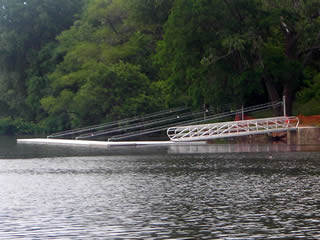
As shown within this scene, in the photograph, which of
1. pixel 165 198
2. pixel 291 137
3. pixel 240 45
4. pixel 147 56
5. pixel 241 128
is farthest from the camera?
pixel 147 56

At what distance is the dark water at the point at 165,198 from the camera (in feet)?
A: 44.4

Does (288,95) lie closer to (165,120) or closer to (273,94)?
(273,94)

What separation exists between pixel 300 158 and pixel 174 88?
22252 mm

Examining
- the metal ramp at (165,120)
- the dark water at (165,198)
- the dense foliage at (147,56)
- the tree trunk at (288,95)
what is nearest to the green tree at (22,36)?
the dense foliage at (147,56)

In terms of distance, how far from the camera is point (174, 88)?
2004 inches

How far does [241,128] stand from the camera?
42.3 meters

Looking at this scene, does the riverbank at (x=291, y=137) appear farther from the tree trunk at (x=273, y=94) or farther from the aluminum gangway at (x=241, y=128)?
the tree trunk at (x=273, y=94)

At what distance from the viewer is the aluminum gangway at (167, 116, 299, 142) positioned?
4244 centimetres

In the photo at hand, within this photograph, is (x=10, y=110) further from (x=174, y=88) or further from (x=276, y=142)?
(x=276, y=142)

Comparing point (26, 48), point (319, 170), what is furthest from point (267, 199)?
point (26, 48)

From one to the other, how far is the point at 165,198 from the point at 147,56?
4917 centimetres

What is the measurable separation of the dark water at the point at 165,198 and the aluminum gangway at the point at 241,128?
32.2 ft

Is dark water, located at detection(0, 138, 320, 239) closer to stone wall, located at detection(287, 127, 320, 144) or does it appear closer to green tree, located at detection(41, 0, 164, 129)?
stone wall, located at detection(287, 127, 320, 144)

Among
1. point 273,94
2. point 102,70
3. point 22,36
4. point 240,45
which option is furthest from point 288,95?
point 22,36
